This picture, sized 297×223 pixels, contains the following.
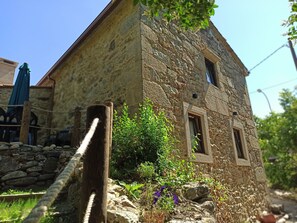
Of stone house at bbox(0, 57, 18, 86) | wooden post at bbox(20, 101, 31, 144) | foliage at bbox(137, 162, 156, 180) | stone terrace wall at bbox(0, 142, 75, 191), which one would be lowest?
foliage at bbox(137, 162, 156, 180)

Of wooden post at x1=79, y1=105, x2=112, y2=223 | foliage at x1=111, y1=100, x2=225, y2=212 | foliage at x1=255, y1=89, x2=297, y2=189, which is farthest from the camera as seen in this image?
foliage at x1=255, y1=89, x2=297, y2=189

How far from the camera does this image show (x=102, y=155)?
4.95 feet

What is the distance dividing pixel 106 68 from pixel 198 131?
277 centimetres

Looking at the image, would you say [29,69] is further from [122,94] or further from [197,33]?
[197,33]

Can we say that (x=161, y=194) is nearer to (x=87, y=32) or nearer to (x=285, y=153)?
(x=87, y=32)

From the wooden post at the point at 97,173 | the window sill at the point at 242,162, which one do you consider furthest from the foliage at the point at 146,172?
the window sill at the point at 242,162

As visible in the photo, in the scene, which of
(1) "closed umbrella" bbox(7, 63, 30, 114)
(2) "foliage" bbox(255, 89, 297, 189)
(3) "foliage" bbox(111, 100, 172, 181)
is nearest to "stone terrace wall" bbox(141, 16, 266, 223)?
(3) "foliage" bbox(111, 100, 172, 181)

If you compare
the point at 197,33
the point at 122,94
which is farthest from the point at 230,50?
the point at 122,94

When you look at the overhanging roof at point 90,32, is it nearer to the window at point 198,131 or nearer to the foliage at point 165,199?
the window at point 198,131

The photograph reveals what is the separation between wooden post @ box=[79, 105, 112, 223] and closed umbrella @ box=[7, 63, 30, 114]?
5.06 m

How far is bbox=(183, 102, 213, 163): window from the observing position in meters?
4.86

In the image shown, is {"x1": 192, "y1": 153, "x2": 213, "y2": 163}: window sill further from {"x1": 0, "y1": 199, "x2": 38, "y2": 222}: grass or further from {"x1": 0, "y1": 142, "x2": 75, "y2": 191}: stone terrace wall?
{"x1": 0, "y1": 199, "x2": 38, "y2": 222}: grass

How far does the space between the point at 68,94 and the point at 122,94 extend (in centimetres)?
294

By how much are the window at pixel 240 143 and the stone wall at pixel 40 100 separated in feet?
19.7
